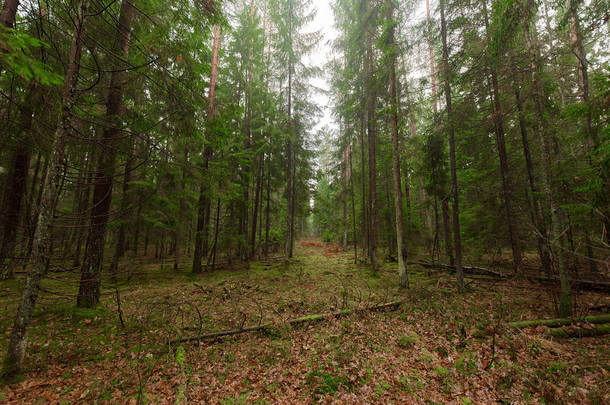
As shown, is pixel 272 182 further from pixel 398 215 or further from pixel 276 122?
pixel 398 215

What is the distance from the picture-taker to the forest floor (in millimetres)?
3943

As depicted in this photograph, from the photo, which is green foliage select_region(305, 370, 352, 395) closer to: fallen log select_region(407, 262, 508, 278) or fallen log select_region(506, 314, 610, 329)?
fallen log select_region(506, 314, 610, 329)

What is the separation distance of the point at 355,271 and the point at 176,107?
1178cm

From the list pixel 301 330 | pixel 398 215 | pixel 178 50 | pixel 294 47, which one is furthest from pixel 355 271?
pixel 294 47

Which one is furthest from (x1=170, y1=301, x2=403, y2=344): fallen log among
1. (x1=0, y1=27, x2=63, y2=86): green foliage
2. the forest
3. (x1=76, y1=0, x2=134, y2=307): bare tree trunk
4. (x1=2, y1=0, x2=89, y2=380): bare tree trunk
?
(x1=0, y1=27, x2=63, y2=86): green foliage

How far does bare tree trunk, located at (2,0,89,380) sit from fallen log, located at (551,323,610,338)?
449 inches

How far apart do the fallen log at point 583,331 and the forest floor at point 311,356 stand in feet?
0.48

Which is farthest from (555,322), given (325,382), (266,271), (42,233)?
(42,233)

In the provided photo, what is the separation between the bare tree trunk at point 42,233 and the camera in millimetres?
3895

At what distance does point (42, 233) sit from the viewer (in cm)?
405

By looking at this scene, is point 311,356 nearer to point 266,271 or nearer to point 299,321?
point 299,321

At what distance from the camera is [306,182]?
19797 millimetres

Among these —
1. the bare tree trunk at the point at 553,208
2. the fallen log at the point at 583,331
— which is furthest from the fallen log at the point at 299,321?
the bare tree trunk at the point at 553,208

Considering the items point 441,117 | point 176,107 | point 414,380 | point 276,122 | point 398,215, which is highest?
point 276,122
